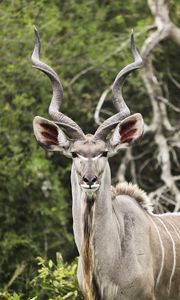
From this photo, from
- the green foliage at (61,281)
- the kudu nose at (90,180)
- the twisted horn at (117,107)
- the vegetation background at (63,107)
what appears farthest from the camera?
the vegetation background at (63,107)

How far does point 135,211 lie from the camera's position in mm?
4160

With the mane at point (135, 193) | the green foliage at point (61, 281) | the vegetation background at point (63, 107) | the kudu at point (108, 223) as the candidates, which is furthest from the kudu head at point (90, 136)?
the vegetation background at point (63, 107)

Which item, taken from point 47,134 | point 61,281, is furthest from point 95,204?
point 61,281

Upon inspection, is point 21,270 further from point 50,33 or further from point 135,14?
point 135,14

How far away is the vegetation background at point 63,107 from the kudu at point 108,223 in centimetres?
163

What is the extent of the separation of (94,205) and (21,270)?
2.19 metres

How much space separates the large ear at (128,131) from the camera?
13.0 ft

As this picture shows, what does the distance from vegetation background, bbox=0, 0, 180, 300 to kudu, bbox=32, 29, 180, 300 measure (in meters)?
1.63

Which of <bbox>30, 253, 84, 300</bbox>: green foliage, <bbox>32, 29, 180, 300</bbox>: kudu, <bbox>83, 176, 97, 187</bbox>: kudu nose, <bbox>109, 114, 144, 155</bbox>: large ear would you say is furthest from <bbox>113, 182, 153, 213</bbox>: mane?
<bbox>30, 253, 84, 300</bbox>: green foliage

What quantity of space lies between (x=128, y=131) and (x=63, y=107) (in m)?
3.18

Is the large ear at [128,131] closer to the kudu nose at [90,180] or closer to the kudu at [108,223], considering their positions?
the kudu at [108,223]

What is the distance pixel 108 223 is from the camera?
392 centimetres

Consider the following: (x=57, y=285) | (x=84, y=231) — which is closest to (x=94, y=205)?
(x=84, y=231)

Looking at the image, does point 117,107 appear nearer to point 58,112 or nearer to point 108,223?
point 58,112
